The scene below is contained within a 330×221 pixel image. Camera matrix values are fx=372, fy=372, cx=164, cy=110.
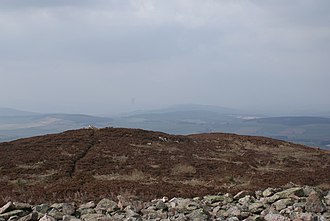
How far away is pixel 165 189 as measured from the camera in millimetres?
16438

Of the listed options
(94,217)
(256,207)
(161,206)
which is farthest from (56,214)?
(256,207)

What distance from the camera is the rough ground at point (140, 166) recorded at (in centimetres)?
1648

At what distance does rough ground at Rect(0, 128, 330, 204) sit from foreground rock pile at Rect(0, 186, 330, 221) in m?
1.72

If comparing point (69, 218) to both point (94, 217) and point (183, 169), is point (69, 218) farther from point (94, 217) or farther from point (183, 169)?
point (183, 169)

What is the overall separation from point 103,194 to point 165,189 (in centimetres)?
282

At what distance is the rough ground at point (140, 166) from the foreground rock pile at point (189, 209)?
67.6 inches

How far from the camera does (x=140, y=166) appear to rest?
2466 cm

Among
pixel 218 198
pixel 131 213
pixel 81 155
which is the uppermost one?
pixel 131 213

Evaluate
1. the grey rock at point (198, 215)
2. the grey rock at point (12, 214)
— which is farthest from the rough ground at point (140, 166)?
the grey rock at point (198, 215)

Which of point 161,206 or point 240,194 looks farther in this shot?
point 240,194

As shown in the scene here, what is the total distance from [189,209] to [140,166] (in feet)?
40.9

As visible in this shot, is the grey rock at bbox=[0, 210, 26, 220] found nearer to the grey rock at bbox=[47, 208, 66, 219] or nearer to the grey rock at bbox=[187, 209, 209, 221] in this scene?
the grey rock at bbox=[47, 208, 66, 219]

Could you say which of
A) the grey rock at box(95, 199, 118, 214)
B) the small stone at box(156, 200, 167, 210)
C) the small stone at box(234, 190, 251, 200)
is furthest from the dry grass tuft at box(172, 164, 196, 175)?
the grey rock at box(95, 199, 118, 214)

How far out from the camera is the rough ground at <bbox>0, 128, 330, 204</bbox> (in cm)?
1648
